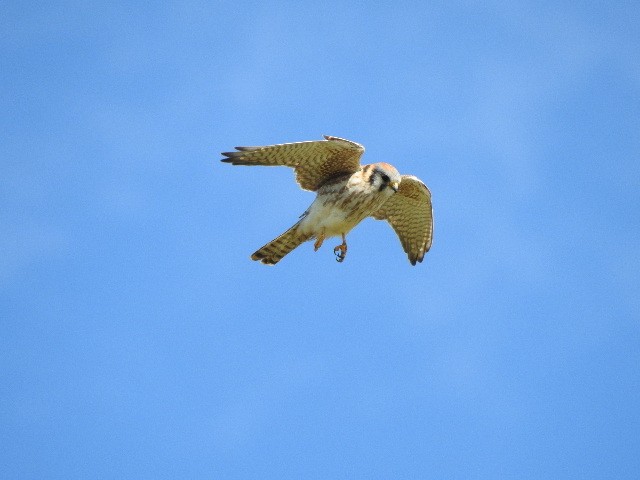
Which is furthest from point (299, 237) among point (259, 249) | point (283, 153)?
point (283, 153)

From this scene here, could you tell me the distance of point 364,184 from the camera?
456 inches

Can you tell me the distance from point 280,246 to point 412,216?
2.03 metres

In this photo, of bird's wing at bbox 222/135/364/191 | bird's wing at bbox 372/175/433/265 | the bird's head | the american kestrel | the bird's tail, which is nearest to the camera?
bird's wing at bbox 222/135/364/191

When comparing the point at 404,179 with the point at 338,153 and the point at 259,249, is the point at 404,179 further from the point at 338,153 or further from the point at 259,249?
the point at 259,249

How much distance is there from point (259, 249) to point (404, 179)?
212 centimetres

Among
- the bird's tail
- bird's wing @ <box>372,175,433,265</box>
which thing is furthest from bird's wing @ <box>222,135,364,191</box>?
bird's wing @ <box>372,175,433,265</box>

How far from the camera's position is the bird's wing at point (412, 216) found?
496 inches

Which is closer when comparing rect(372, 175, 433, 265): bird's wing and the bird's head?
the bird's head

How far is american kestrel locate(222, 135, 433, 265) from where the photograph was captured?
37.0ft

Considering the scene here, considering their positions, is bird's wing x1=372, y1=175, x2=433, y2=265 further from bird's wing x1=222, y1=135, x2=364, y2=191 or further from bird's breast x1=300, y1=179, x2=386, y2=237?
bird's wing x1=222, y1=135, x2=364, y2=191

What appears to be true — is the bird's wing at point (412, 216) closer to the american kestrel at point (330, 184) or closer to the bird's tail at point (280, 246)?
the american kestrel at point (330, 184)

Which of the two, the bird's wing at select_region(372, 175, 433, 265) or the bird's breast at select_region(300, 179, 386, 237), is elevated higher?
the bird's wing at select_region(372, 175, 433, 265)

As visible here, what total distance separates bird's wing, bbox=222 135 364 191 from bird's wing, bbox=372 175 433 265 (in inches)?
41.7

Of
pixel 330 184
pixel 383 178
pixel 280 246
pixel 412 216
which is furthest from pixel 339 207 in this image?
pixel 412 216
